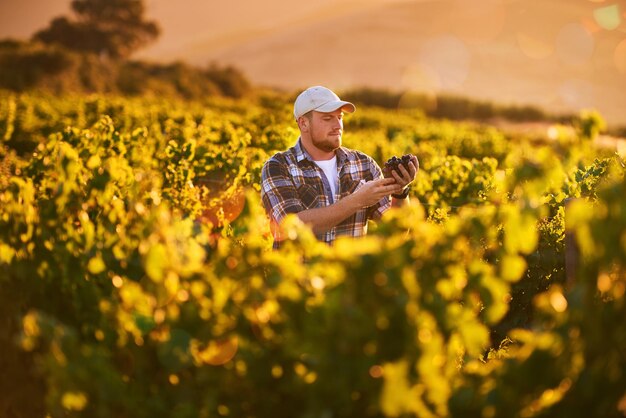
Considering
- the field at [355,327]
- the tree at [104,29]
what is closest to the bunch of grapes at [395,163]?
the field at [355,327]

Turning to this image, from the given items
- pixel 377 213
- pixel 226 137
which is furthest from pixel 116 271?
pixel 226 137

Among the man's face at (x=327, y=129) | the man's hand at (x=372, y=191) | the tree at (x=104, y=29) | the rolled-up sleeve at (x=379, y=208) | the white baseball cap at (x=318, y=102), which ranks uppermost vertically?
the tree at (x=104, y=29)

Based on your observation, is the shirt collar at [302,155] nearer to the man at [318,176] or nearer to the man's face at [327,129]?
the man at [318,176]

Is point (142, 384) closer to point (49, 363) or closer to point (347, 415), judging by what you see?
point (49, 363)

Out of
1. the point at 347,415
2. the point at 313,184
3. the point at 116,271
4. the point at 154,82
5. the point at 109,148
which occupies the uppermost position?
the point at 154,82

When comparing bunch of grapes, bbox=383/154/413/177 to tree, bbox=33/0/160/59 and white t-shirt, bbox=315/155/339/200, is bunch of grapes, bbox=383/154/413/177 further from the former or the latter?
tree, bbox=33/0/160/59

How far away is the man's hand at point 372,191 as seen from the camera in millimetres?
4684

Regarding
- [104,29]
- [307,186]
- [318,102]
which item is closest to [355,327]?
[307,186]

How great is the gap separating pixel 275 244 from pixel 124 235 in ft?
7.31

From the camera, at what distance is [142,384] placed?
2.64 meters

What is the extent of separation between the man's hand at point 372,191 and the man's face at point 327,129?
2.07 feet

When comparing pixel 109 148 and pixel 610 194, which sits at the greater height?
pixel 109 148

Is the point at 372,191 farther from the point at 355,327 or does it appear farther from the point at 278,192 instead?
the point at 355,327

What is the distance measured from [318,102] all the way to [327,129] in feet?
0.67
